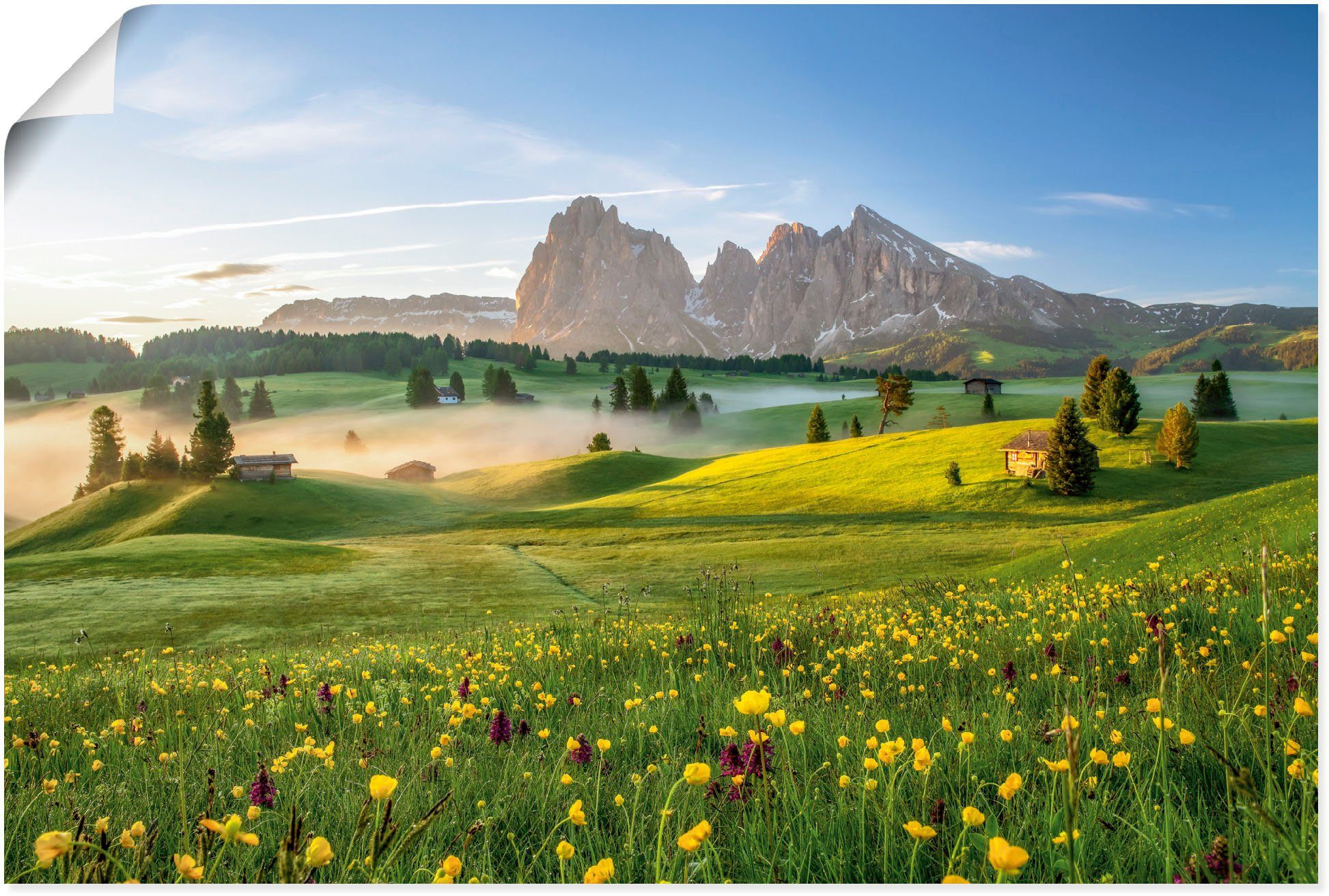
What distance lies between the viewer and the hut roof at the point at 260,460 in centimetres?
4072

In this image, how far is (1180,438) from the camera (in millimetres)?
30812

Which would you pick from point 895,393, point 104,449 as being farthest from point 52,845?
point 895,393

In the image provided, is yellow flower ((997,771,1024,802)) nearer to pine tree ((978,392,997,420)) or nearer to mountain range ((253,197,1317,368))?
mountain range ((253,197,1317,368))

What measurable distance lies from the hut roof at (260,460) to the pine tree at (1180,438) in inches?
1866

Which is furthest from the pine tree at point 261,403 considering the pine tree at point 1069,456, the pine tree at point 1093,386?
the pine tree at point 1093,386

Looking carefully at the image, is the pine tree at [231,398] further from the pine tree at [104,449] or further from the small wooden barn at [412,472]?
the small wooden barn at [412,472]

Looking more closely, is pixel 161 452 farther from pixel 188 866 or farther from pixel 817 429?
pixel 817 429

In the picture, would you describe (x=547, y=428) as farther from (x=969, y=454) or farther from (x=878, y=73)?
(x=878, y=73)

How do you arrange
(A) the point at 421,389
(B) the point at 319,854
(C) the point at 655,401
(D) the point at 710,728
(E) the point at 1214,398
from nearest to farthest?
(B) the point at 319,854, (D) the point at 710,728, (E) the point at 1214,398, (A) the point at 421,389, (C) the point at 655,401

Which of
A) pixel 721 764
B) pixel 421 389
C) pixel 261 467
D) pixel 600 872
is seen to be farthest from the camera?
pixel 421 389

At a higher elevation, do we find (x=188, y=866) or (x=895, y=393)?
(x=895, y=393)

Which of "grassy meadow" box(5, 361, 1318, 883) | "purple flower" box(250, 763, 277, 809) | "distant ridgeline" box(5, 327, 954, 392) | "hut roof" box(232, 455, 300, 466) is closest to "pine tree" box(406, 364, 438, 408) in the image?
"distant ridgeline" box(5, 327, 954, 392)

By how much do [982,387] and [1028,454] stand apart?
5045cm

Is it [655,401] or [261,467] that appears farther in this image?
[655,401]
